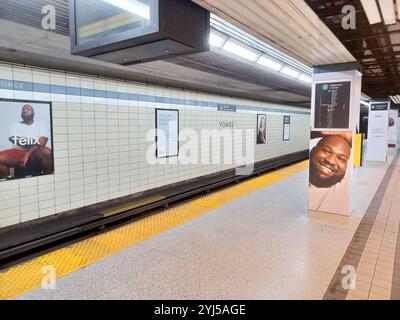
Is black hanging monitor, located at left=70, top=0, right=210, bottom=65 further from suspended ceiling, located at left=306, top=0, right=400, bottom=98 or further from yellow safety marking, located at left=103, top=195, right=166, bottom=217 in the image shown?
yellow safety marking, located at left=103, top=195, right=166, bottom=217

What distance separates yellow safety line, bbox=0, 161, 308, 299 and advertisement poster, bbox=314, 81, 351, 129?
2.35m

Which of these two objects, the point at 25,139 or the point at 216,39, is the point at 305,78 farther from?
the point at 25,139

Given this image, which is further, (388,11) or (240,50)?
(240,50)

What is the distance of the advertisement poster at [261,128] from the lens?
34.4ft

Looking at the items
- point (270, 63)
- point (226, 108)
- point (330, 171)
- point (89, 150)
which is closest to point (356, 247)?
point (330, 171)

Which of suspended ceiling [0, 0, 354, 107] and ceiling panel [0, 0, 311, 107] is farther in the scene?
ceiling panel [0, 0, 311, 107]

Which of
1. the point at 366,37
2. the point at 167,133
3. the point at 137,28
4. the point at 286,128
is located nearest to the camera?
the point at 137,28

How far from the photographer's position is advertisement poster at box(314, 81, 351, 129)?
4.26 m

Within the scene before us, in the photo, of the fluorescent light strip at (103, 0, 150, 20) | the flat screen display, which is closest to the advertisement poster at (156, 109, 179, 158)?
the flat screen display

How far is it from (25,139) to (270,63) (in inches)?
159

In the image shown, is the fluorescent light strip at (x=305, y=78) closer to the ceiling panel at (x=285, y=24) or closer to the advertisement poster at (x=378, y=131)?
the ceiling panel at (x=285, y=24)

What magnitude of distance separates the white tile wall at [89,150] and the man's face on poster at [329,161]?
3.42 metres

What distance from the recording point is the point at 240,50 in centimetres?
403
